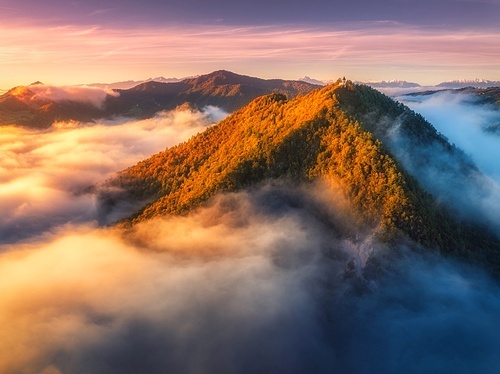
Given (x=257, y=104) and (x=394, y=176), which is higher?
(x=257, y=104)

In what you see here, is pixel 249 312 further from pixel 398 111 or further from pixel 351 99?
pixel 398 111

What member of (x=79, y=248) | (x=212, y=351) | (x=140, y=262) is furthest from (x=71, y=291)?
(x=212, y=351)

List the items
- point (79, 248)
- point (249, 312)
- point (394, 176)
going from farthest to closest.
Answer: point (79, 248) < point (249, 312) < point (394, 176)

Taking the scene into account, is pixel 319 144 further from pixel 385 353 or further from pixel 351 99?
pixel 385 353

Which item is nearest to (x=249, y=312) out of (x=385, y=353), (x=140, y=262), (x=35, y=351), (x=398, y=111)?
(x=385, y=353)

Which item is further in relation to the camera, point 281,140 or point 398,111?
point 398,111

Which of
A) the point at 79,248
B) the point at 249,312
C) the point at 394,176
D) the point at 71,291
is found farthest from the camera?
the point at 79,248

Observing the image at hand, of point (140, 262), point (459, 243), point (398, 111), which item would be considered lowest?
point (140, 262)
